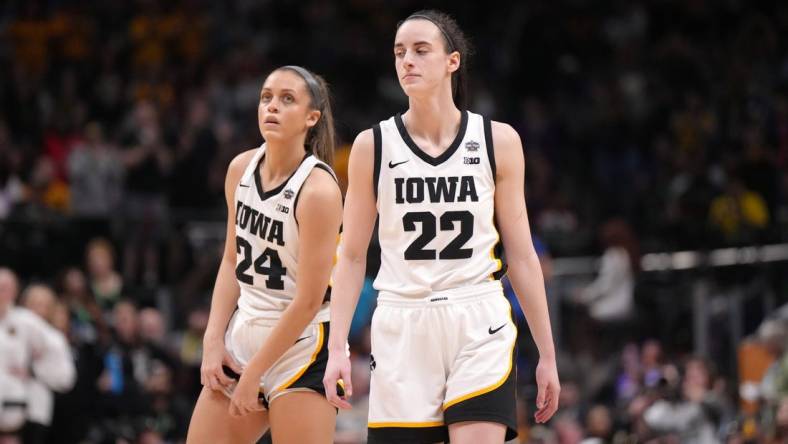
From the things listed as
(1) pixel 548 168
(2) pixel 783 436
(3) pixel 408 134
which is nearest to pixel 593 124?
(1) pixel 548 168

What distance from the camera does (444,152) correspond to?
15.7 ft

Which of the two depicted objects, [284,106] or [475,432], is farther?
[284,106]

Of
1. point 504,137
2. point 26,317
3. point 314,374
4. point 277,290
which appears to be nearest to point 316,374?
point 314,374

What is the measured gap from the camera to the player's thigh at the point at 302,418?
4.91 meters

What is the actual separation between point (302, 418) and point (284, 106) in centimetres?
122

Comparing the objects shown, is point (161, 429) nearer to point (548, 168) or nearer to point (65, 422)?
point (65, 422)

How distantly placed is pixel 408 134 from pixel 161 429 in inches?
231

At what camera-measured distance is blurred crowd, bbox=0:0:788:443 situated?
33.1 feet

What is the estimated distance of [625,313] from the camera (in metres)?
11.8

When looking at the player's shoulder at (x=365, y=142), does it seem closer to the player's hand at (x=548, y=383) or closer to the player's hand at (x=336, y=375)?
the player's hand at (x=336, y=375)

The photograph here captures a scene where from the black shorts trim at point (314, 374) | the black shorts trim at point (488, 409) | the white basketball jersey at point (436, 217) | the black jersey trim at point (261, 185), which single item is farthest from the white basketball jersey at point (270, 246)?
the black shorts trim at point (488, 409)

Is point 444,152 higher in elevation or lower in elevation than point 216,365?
higher

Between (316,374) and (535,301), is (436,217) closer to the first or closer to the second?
(535,301)

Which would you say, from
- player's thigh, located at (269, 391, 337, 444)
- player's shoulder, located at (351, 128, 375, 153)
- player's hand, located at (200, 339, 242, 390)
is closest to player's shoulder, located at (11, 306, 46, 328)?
player's hand, located at (200, 339, 242, 390)
